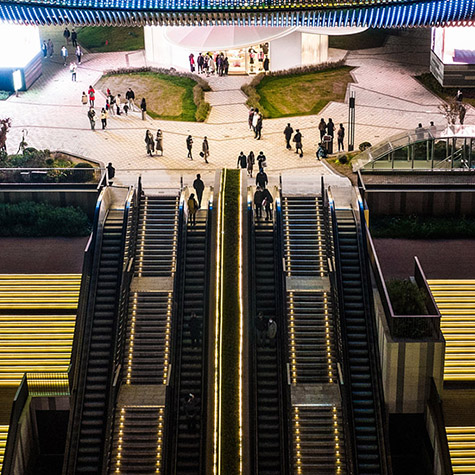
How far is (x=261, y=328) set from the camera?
32906 mm

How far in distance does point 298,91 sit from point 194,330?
23.2 meters

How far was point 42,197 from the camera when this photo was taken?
1555 inches

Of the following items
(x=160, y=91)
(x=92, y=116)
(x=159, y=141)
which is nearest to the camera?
(x=159, y=141)

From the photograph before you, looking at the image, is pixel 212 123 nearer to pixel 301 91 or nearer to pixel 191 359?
pixel 301 91

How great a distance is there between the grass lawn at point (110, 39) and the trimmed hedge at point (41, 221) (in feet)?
82.3

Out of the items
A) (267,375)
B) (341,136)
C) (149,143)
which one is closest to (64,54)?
(149,143)

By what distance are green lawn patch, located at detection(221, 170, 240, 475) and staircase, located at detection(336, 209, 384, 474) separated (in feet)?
10.6

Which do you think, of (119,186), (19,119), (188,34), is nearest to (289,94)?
(188,34)

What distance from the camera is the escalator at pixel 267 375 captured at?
31.2m

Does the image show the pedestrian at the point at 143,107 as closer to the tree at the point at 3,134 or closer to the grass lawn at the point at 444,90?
the tree at the point at 3,134

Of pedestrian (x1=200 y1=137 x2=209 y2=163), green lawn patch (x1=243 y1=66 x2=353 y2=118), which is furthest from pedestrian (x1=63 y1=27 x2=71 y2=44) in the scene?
pedestrian (x1=200 y1=137 x2=209 y2=163)

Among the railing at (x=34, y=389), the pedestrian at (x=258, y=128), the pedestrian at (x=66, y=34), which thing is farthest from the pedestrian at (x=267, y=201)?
the pedestrian at (x=66, y=34)

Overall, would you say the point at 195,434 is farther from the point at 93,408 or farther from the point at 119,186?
the point at 119,186

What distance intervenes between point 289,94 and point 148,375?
23.3m
